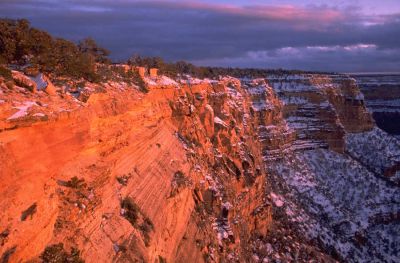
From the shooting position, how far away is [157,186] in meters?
16.9

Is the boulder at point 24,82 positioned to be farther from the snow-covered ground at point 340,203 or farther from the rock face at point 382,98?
the rock face at point 382,98

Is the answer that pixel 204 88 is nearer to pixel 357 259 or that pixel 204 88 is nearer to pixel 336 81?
pixel 357 259

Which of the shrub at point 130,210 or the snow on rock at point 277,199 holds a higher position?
the shrub at point 130,210

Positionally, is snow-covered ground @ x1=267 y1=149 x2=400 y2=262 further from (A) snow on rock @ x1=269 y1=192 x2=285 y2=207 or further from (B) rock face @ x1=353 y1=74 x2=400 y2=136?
(B) rock face @ x1=353 y1=74 x2=400 y2=136

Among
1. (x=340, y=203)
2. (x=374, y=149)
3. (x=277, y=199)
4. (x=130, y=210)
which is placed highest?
(x=130, y=210)

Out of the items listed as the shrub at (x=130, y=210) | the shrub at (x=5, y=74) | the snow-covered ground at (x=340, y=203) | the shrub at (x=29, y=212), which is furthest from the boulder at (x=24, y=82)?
the snow-covered ground at (x=340, y=203)

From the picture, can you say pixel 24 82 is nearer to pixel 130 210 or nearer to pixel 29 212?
pixel 29 212

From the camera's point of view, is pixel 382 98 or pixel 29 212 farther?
pixel 382 98

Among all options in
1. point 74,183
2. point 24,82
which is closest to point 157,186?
point 74,183

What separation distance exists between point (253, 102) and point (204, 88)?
2336 centimetres

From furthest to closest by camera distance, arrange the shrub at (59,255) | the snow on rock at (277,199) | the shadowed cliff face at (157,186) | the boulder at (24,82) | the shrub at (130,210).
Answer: the snow on rock at (277,199), the shrub at (130,210), the boulder at (24,82), the shadowed cliff face at (157,186), the shrub at (59,255)

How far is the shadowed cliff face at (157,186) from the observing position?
10164 millimetres

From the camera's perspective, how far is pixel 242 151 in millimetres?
33719

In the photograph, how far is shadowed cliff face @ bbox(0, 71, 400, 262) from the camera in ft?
33.3
